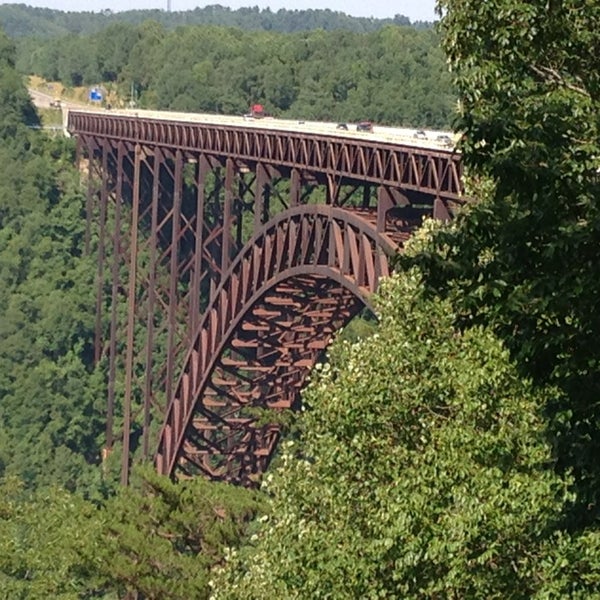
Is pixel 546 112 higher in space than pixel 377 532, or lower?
higher

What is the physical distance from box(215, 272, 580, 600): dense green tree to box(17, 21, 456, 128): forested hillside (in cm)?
8060

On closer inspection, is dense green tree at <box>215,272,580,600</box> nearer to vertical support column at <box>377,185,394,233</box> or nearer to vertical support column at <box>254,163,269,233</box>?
vertical support column at <box>377,185,394,233</box>

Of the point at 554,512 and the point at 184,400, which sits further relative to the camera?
the point at 184,400

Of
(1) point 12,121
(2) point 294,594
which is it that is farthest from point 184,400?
(1) point 12,121

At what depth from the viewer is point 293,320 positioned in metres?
43.6

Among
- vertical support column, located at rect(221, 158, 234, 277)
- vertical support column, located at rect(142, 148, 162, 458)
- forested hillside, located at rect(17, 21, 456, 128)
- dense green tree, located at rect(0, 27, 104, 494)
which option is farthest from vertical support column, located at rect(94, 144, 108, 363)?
forested hillside, located at rect(17, 21, 456, 128)

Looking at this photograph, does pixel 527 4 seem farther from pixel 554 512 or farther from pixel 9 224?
pixel 9 224

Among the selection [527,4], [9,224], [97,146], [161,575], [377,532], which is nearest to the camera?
[527,4]

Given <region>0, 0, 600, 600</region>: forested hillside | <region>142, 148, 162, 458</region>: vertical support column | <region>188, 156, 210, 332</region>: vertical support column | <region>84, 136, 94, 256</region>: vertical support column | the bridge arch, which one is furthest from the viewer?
<region>84, 136, 94, 256</region>: vertical support column

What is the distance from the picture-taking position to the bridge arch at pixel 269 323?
1401 inches

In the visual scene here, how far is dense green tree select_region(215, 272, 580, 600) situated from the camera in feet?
48.5

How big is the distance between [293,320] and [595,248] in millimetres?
32932

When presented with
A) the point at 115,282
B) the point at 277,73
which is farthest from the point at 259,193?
the point at 277,73

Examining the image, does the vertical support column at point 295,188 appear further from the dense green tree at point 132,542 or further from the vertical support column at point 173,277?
the vertical support column at point 173,277
